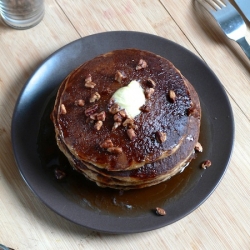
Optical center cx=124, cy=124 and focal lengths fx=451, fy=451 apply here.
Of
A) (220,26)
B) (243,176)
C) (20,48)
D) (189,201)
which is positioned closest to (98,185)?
(189,201)

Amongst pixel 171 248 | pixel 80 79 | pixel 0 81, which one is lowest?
pixel 171 248

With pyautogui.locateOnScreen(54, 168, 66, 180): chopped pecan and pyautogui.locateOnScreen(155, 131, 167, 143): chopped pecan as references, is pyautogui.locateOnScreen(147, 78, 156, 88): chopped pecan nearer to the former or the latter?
pyautogui.locateOnScreen(155, 131, 167, 143): chopped pecan

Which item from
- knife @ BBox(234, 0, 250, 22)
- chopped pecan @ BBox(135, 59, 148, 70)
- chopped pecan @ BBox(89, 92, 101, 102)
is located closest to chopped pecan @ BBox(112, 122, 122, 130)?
chopped pecan @ BBox(89, 92, 101, 102)

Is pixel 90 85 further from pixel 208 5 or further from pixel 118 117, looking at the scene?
pixel 208 5

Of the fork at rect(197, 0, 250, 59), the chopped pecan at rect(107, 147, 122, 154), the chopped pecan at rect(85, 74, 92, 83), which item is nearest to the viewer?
the chopped pecan at rect(107, 147, 122, 154)

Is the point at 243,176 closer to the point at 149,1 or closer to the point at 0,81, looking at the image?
the point at 149,1

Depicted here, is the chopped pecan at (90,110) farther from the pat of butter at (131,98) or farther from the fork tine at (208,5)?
the fork tine at (208,5)

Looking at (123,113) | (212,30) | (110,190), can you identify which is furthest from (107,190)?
(212,30)
